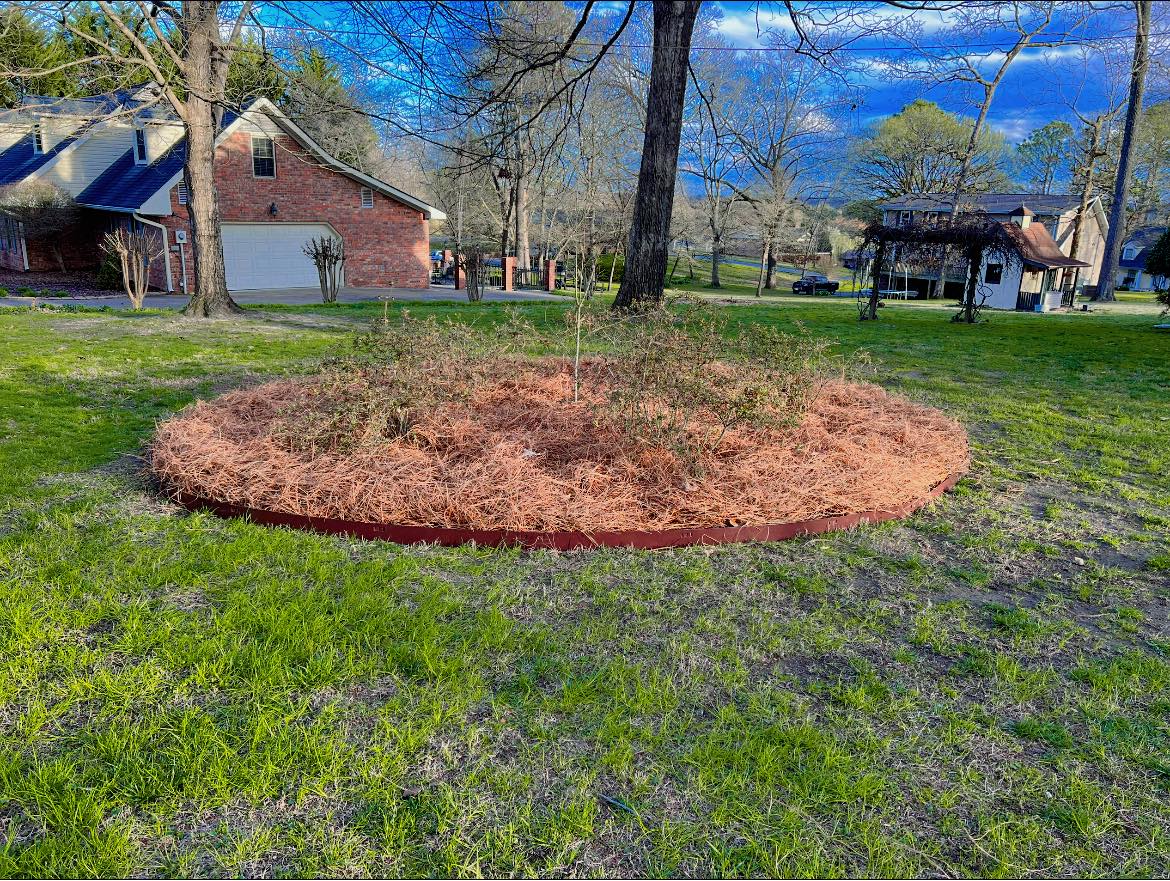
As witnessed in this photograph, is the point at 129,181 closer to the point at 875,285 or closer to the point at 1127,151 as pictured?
the point at 875,285

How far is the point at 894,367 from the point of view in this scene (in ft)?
32.0

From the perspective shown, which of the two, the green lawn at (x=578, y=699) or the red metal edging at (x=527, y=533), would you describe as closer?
the green lawn at (x=578, y=699)

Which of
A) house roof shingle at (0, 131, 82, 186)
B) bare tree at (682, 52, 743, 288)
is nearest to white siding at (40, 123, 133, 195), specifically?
house roof shingle at (0, 131, 82, 186)

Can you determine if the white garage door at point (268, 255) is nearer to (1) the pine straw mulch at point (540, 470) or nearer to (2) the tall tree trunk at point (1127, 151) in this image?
(1) the pine straw mulch at point (540, 470)

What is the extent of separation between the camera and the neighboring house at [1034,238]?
88.1 ft

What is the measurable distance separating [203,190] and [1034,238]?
28.2 m

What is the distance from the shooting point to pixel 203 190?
12.6 m

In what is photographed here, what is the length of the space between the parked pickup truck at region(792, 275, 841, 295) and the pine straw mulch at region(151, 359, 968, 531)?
34.5 m

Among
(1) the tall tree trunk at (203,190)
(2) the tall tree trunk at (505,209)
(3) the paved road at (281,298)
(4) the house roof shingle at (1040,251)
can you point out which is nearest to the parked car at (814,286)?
(4) the house roof shingle at (1040,251)

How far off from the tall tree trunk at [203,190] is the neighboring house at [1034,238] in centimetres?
1602

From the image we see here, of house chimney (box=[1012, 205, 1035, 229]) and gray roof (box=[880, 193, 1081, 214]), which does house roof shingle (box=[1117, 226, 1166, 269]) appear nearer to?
gray roof (box=[880, 193, 1081, 214])

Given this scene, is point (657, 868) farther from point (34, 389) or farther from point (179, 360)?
point (179, 360)

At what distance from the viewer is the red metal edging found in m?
3.68

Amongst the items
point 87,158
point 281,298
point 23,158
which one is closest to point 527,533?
point 281,298
